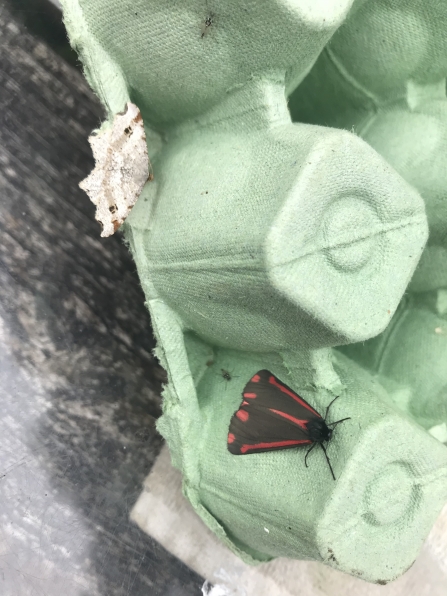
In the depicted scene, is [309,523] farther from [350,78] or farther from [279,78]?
[350,78]

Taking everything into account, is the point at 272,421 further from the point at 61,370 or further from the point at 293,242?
the point at 61,370

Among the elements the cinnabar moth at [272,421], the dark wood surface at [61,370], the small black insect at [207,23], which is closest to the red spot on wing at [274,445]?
the cinnabar moth at [272,421]

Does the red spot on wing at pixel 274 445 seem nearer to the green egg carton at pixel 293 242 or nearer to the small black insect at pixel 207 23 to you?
the green egg carton at pixel 293 242

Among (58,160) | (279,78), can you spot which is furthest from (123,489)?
(279,78)

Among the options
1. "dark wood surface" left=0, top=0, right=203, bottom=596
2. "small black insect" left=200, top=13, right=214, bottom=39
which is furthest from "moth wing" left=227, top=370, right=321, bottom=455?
"small black insect" left=200, top=13, right=214, bottom=39

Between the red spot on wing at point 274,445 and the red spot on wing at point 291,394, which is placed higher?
the red spot on wing at point 291,394

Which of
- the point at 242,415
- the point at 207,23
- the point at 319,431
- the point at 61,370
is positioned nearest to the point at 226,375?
the point at 242,415

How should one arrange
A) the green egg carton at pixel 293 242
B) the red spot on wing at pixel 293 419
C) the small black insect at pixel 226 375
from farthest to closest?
the small black insect at pixel 226 375
the red spot on wing at pixel 293 419
the green egg carton at pixel 293 242
